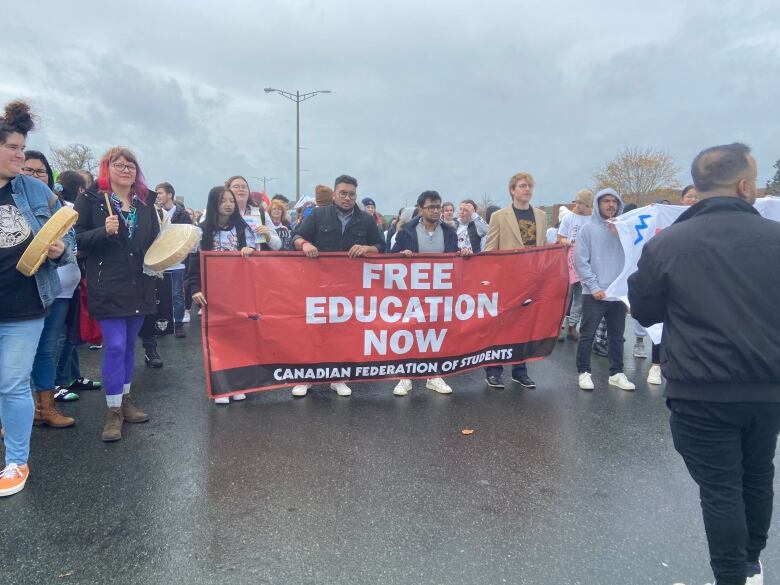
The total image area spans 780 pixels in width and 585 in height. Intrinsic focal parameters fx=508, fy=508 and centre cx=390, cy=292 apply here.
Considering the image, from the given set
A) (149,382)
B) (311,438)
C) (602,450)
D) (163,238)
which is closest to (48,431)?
(149,382)

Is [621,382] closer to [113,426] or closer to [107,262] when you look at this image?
[113,426]

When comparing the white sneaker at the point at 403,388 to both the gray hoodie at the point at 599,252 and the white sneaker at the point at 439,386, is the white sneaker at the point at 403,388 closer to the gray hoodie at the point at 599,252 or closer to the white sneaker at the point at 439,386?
the white sneaker at the point at 439,386

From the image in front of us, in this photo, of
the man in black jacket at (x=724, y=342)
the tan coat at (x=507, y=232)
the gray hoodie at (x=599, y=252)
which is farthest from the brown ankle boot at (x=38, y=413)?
the gray hoodie at (x=599, y=252)

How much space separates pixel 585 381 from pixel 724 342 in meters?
3.35

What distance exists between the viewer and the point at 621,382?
5.16m

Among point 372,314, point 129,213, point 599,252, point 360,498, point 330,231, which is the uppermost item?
point 129,213

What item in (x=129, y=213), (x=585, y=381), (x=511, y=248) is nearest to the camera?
(x=129, y=213)

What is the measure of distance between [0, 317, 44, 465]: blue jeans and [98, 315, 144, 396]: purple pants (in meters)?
0.61

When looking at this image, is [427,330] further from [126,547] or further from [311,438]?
[126,547]

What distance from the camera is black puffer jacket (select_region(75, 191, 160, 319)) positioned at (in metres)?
3.64

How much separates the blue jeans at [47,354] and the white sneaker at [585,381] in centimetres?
469

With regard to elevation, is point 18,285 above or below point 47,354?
above

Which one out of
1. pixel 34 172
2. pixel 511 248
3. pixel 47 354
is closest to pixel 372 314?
pixel 511 248

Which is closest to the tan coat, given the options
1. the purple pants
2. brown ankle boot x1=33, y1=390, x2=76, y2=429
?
the purple pants
